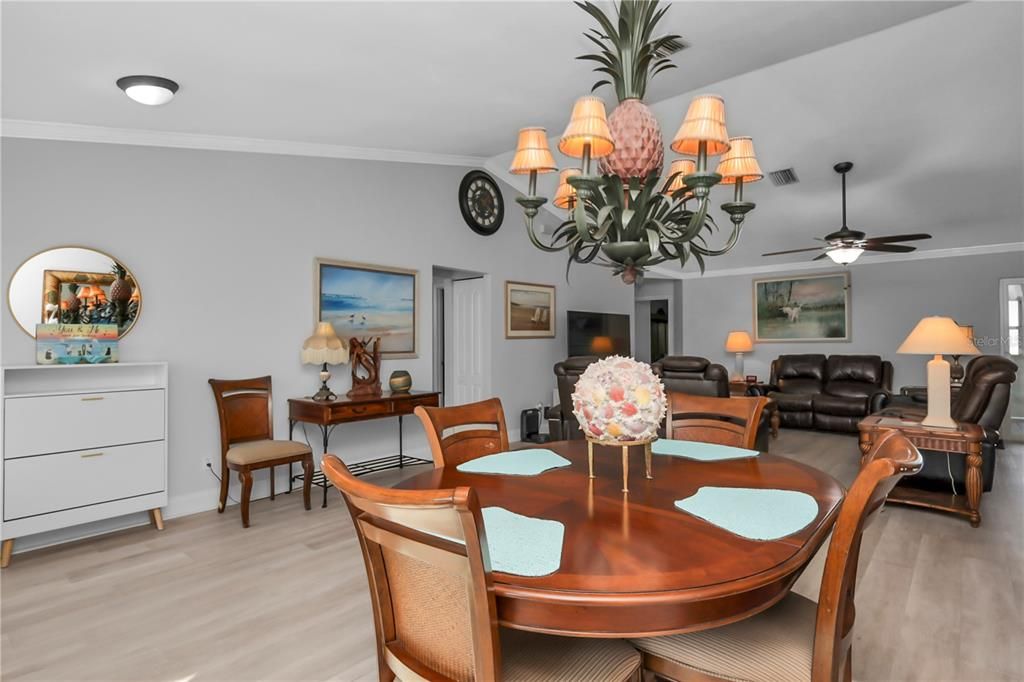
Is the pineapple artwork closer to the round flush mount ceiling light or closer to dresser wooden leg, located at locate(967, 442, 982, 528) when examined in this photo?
the round flush mount ceiling light

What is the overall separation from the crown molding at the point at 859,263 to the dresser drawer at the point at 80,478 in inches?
184

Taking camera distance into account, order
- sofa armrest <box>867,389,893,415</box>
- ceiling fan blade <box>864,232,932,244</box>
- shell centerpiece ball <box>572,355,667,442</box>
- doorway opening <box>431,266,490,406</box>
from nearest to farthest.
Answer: shell centerpiece ball <box>572,355,667,442</box> → ceiling fan blade <box>864,232,932,244</box> → doorway opening <box>431,266,490,406</box> → sofa armrest <box>867,389,893,415</box>

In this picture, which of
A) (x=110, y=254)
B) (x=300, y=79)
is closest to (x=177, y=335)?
(x=110, y=254)

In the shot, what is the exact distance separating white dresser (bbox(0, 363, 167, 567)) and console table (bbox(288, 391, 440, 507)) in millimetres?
927

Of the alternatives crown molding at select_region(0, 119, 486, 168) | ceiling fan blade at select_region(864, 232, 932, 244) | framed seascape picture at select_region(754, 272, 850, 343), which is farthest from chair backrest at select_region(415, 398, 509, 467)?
framed seascape picture at select_region(754, 272, 850, 343)

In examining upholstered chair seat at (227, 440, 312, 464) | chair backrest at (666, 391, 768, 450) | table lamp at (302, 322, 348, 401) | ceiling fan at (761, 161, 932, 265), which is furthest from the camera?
ceiling fan at (761, 161, 932, 265)

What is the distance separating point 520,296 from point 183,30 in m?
4.30

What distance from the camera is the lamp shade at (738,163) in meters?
1.88

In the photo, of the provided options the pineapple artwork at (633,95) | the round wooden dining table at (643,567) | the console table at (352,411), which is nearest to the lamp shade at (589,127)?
the pineapple artwork at (633,95)

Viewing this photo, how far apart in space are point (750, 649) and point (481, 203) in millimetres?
5209

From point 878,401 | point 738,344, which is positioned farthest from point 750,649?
point 738,344

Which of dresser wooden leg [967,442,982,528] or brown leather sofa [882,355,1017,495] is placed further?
brown leather sofa [882,355,1017,495]

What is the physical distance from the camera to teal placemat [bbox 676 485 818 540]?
49.4 inches

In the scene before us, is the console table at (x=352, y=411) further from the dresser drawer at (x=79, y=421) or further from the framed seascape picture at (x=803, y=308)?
the framed seascape picture at (x=803, y=308)
